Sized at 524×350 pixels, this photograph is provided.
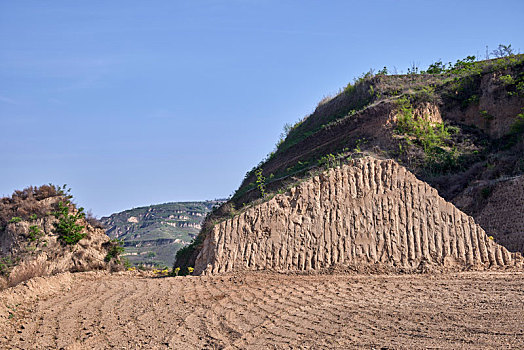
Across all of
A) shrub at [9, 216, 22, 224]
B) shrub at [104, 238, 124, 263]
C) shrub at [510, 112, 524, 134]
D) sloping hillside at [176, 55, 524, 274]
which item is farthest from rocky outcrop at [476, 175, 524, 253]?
shrub at [9, 216, 22, 224]

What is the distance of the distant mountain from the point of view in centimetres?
4153

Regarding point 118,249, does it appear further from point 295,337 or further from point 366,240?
point 295,337

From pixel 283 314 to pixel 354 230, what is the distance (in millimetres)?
4603

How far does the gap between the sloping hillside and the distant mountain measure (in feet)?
67.1

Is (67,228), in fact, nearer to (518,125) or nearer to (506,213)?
(506,213)

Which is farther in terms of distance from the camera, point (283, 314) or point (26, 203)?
point (26, 203)

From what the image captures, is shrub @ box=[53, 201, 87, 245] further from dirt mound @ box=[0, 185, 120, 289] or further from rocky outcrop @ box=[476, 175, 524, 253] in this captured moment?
rocky outcrop @ box=[476, 175, 524, 253]

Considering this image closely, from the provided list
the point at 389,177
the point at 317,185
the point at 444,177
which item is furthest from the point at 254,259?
the point at 444,177

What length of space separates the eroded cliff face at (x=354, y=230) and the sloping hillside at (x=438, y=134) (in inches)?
51.2

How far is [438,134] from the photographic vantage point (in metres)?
19.3

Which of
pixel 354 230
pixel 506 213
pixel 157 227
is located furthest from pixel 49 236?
pixel 157 227

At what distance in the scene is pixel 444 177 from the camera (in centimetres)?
1783

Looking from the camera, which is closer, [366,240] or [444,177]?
[366,240]

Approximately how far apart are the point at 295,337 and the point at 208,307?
261 cm
